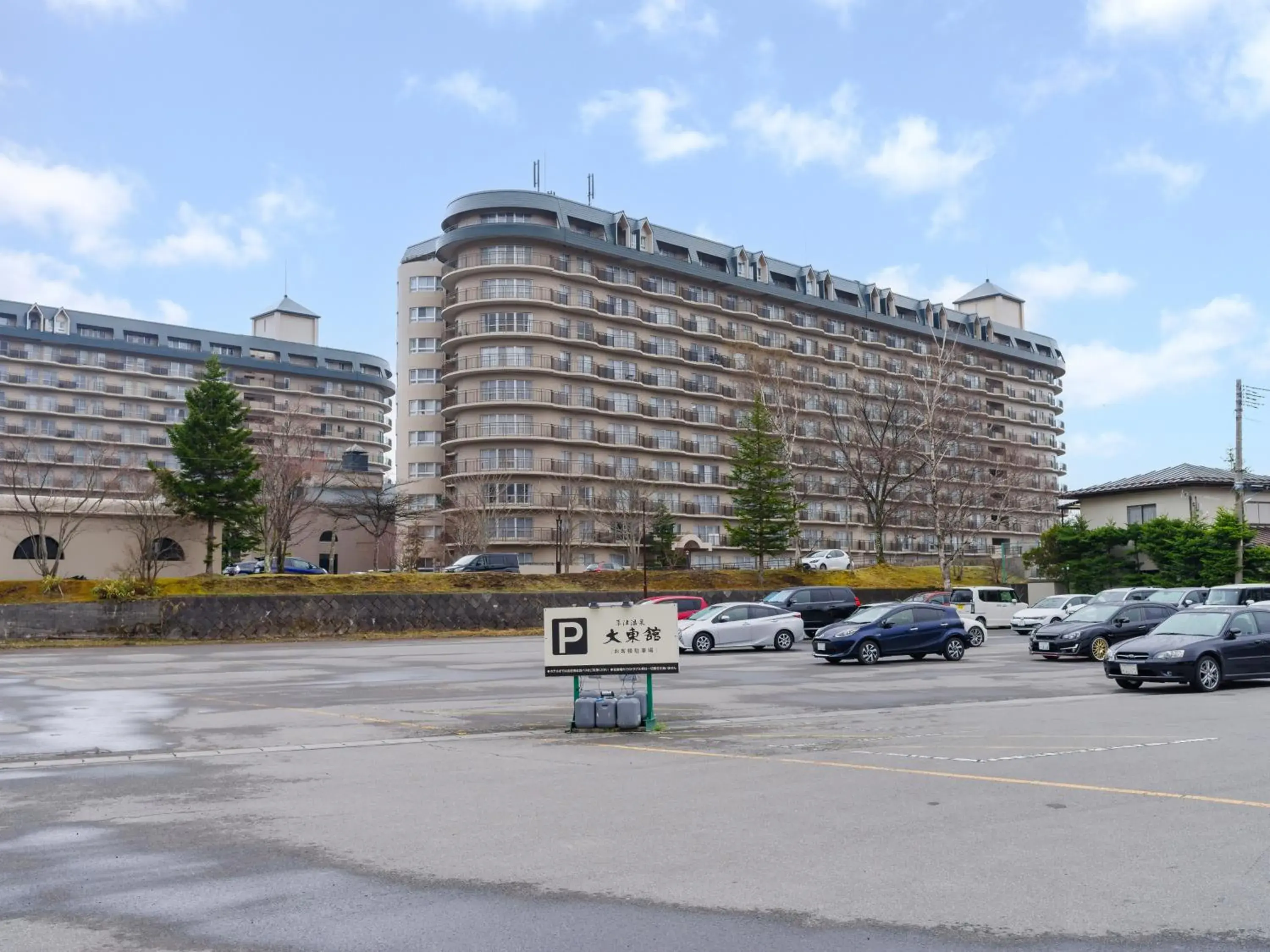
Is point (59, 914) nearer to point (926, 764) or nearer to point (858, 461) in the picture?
point (926, 764)

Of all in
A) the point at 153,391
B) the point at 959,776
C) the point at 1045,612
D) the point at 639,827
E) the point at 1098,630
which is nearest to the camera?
the point at 639,827

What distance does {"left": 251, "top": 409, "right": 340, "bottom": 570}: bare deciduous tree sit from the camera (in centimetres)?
6022

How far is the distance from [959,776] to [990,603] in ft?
126

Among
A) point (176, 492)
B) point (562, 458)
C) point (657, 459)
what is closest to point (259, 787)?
point (176, 492)

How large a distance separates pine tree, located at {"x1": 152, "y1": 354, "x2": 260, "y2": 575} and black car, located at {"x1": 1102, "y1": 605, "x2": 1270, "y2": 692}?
131 ft

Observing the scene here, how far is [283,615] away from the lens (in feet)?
138

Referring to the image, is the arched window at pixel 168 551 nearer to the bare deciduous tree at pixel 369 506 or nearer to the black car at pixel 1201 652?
the bare deciduous tree at pixel 369 506

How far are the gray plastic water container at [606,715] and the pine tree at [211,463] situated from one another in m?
38.8

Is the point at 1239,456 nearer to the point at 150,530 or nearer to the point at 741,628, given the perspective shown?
the point at 741,628

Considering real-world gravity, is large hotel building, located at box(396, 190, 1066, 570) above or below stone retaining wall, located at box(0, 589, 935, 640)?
above

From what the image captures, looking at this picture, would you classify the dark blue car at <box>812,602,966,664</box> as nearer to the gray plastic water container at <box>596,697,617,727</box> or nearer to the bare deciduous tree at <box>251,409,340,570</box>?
the gray plastic water container at <box>596,697,617,727</box>

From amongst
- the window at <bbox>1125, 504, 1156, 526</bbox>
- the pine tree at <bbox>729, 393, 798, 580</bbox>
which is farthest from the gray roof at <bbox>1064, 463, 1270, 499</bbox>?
the pine tree at <bbox>729, 393, 798, 580</bbox>

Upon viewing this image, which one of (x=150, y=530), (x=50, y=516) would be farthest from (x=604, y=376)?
(x=50, y=516)

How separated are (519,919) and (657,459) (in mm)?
78095
